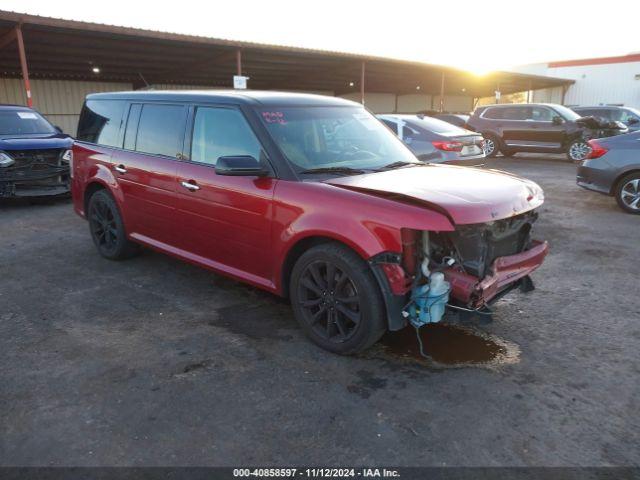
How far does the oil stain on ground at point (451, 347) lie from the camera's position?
342cm

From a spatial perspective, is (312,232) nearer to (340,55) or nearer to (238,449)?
(238,449)

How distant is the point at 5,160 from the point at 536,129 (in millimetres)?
14516

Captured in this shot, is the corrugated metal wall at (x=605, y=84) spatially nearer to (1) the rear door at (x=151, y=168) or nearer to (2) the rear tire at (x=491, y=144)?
(2) the rear tire at (x=491, y=144)

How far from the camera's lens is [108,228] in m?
5.51

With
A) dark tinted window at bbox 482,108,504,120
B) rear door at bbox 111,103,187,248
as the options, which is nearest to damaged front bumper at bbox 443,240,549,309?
rear door at bbox 111,103,187,248

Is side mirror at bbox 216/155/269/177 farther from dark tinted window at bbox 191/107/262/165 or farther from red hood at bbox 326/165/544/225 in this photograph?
red hood at bbox 326/165/544/225

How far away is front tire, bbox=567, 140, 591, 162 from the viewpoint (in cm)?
1509

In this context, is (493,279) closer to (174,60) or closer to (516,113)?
(516,113)

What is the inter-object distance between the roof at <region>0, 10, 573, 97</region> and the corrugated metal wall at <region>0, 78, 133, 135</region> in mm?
530

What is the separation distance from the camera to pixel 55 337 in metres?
3.74

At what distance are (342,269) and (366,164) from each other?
1.16 m

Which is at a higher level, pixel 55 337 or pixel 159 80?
pixel 159 80

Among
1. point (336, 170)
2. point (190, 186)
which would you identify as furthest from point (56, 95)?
point (336, 170)

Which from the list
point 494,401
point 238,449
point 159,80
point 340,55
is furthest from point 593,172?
point 159,80
